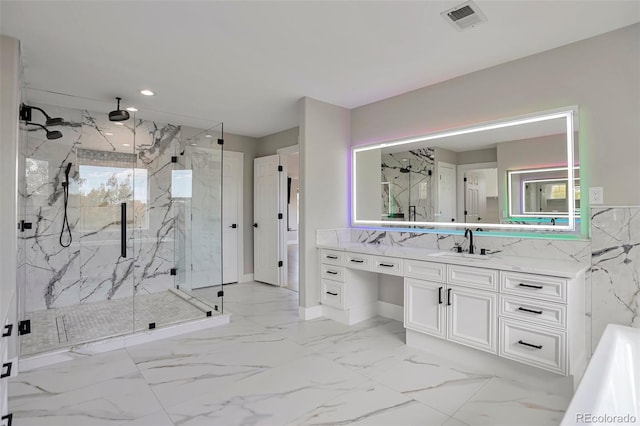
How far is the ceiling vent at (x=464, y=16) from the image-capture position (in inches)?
82.9

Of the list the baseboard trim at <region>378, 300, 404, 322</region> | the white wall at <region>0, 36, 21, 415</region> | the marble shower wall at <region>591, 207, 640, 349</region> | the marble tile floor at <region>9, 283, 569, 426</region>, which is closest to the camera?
the marble tile floor at <region>9, 283, 569, 426</region>

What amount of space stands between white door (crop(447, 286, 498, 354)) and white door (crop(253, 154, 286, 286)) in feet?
10.2

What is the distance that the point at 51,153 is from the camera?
3.97 meters

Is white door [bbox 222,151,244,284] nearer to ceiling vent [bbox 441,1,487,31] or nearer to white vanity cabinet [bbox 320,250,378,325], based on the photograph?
white vanity cabinet [bbox 320,250,378,325]

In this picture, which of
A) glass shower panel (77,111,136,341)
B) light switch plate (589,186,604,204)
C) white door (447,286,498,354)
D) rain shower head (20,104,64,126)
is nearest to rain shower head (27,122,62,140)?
rain shower head (20,104,64,126)

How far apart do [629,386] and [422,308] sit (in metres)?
1.40

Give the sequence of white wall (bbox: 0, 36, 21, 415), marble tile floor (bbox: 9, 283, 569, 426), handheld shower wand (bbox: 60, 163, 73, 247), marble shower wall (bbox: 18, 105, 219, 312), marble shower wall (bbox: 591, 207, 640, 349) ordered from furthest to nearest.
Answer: handheld shower wand (bbox: 60, 163, 73, 247), marble shower wall (bbox: 18, 105, 219, 312), white wall (bbox: 0, 36, 21, 415), marble shower wall (bbox: 591, 207, 640, 349), marble tile floor (bbox: 9, 283, 569, 426)

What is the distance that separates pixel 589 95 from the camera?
247 centimetres

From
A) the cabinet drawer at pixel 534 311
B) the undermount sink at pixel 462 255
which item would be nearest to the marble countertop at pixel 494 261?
the undermount sink at pixel 462 255

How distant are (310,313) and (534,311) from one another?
2194 mm

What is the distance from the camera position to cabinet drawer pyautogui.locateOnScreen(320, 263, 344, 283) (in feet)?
11.7

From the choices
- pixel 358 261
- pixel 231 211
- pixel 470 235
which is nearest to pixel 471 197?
pixel 470 235

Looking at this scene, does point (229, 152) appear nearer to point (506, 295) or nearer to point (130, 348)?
point (130, 348)

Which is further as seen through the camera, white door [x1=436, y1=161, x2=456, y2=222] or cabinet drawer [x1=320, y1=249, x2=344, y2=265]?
cabinet drawer [x1=320, y1=249, x2=344, y2=265]
